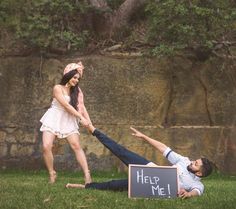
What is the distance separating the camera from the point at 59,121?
877 cm

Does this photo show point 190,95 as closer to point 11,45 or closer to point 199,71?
point 199,71

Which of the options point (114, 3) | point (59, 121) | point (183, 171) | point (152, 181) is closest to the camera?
point (152, 181)

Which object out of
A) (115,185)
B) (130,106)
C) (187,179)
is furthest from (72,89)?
(130,106)

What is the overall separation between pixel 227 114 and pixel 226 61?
1.06 meters

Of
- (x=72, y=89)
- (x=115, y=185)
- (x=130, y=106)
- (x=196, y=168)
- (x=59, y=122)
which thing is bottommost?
(x=115, y=185)

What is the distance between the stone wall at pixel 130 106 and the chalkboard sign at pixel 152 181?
15.4 feet

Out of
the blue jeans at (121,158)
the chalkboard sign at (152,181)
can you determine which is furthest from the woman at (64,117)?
the chalkboard sign at (152,181)

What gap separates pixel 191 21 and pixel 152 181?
5.05 metres

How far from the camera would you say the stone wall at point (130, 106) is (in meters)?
11.8

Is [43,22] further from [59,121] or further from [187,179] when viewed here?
[187,179]

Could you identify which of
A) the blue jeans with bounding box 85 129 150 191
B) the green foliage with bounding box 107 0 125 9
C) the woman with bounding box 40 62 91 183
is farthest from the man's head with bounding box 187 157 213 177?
the green foliage with bounding box 107 0 125 9

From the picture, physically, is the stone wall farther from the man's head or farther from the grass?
the man's head

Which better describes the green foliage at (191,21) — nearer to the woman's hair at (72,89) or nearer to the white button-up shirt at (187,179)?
the woman's hair at (72,89)

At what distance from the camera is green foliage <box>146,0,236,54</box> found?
1116 centimetres
